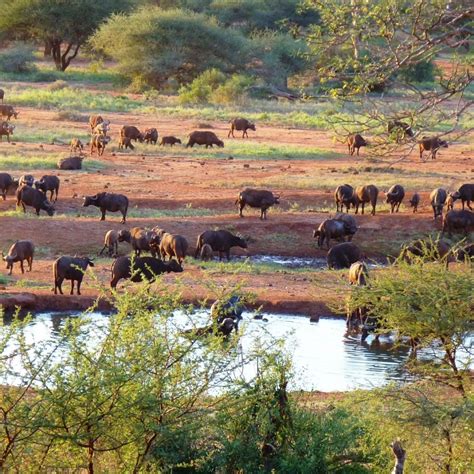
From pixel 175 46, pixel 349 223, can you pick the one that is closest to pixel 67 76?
pixel 175 46

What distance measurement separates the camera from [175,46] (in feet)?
196

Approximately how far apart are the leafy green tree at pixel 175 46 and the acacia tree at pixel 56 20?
18.4ft

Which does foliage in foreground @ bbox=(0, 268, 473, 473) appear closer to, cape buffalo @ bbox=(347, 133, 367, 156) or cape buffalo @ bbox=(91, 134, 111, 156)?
cape buffalo @ bbox=(91, 134, 111, 156)

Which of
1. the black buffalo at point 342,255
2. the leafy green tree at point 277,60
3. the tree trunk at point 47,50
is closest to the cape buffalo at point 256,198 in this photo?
the black buffalo at point 342,255

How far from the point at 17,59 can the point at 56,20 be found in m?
4.56

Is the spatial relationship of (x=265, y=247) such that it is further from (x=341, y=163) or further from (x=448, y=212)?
(x=341, y=163)

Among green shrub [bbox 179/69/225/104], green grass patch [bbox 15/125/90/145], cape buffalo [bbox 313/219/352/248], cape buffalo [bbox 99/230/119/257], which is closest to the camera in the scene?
cape buffalo [bbox 99/230/119/257]

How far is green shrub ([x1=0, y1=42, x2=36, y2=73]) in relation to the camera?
62.3m

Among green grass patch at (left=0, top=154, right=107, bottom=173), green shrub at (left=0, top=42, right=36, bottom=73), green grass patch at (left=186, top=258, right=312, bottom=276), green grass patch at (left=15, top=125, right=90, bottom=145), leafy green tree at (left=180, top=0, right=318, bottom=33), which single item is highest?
leafy green tree at (left=180, top=0, right=318, bottom=33)

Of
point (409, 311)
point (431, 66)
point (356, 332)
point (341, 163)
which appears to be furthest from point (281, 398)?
point (431, 66)

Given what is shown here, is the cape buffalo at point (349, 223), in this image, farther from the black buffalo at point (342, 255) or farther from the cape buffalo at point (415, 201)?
the cape buffalo at point (415, 201)

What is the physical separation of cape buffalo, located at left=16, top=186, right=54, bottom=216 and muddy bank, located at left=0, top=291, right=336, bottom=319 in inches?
258

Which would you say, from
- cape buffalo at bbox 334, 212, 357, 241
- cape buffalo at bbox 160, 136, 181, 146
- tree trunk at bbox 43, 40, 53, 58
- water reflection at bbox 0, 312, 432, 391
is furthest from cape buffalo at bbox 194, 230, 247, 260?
tree trunk at bbox 43, 40, 53, 58

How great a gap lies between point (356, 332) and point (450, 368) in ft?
24.2
